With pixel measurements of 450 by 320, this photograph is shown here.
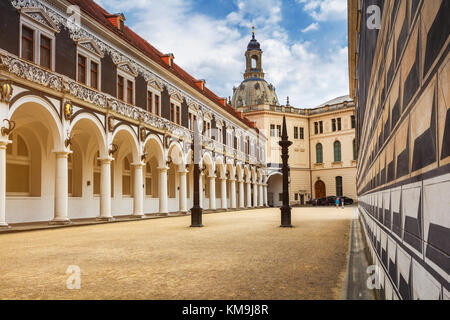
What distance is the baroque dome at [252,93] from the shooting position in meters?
80.9

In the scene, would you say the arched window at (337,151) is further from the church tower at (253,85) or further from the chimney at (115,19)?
the chimney at (115,19)

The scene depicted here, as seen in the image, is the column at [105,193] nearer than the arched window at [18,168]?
No

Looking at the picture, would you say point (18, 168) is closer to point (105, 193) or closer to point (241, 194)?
point (105, 193)

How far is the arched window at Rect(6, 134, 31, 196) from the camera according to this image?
19.3 metres

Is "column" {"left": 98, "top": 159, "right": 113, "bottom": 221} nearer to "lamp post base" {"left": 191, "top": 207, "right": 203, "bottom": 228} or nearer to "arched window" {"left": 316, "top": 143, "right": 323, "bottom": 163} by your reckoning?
"lamp post base" {"left": 191, "top": 207, "right": 203, "bottom": 228}

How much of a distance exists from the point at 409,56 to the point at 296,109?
64.4 meters

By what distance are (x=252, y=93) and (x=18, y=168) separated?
213 feet

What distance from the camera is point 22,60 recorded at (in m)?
15.4

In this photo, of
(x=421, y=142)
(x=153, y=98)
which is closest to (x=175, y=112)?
(x=153, y=98)

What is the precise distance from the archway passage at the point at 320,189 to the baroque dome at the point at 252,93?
23143 millimetres

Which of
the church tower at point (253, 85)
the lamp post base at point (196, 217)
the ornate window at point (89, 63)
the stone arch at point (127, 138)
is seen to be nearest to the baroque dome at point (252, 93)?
the church tower at point (253, 85)

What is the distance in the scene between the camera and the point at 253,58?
82875 millimetres
